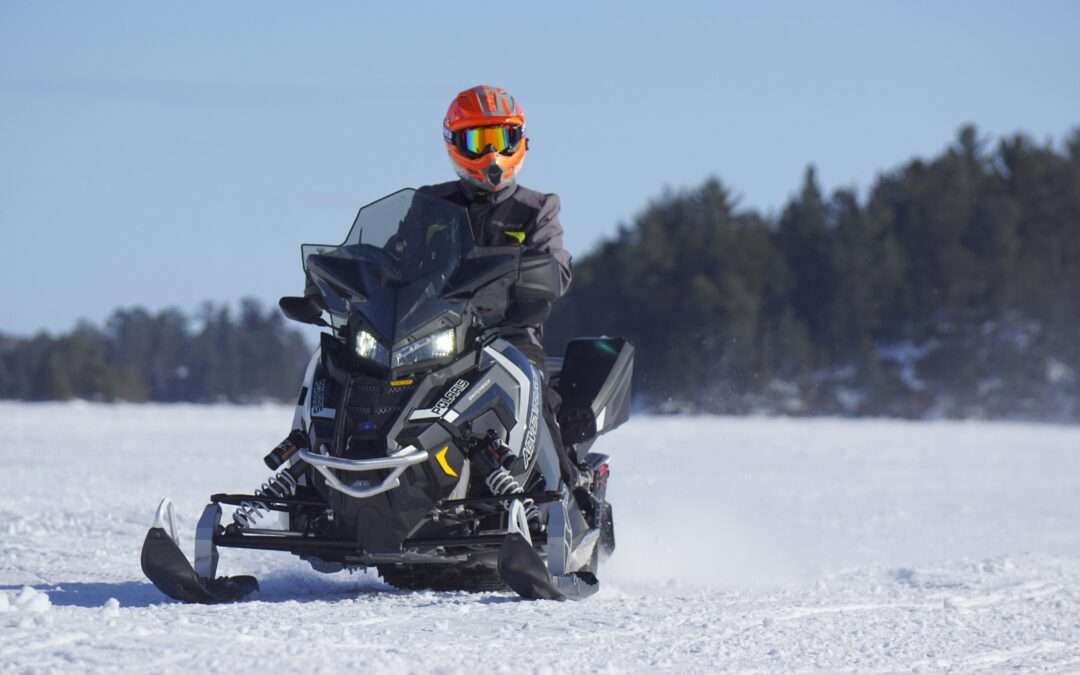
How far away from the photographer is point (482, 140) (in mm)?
7082

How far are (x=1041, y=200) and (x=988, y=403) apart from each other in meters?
11.9

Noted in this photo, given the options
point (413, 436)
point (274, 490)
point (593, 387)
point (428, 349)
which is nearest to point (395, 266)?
point (428, 349)

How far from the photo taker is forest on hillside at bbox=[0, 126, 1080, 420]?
4328cm

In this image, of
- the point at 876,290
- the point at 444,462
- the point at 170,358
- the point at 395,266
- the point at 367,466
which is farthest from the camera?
the point at 876,290

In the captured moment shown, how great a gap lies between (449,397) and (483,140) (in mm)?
1525

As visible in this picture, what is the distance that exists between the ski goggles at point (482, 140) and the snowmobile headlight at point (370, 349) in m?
1.40

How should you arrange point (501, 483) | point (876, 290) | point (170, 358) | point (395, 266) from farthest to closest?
point (876, 290), point (170, 358), point (395, 266), point (501, 483)

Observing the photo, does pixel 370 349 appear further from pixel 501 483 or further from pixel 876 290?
pixel 876 290

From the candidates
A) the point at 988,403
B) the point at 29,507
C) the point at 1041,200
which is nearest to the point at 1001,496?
the point at 29,507

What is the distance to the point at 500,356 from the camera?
6.32m

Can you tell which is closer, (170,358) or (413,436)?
(413,436)

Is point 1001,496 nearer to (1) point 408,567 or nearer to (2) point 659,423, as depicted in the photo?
(1) point 408,567

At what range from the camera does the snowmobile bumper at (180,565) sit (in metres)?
5.88

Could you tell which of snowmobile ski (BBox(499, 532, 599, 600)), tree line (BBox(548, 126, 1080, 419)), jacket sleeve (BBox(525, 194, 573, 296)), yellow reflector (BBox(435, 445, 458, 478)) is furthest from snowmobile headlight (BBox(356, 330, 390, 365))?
tree line (BBox(548, 126, 1080, 419))
